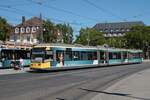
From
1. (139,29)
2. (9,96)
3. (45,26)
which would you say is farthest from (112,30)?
(9,96)

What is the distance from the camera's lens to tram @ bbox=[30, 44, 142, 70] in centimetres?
3456

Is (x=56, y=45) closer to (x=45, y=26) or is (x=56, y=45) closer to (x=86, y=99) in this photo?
(x=86, y=99)

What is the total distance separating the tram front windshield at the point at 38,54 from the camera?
34.5 metres

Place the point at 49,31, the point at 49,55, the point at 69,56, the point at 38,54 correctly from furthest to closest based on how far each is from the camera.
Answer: the point at 49,31
the point at 69,56
the point at 38,54
the point at 49,55

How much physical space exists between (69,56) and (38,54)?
14.7ft

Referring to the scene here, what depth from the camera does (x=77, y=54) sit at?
40406 mm

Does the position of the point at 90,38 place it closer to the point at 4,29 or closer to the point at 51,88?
the point at 4,29

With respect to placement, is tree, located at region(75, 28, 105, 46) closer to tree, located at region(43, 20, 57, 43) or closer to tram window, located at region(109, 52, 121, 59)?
tree, located at region(43, 20, 57, 43)

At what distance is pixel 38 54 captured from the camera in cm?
3494

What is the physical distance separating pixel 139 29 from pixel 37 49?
100 metres

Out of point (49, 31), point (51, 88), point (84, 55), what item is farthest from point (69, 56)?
point (49, 31)

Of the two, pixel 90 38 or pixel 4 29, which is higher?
pixel 90 38

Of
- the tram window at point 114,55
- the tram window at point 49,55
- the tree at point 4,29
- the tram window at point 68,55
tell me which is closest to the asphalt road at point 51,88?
the tram window at point 49,55

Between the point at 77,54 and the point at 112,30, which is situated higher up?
the point at 112,30
